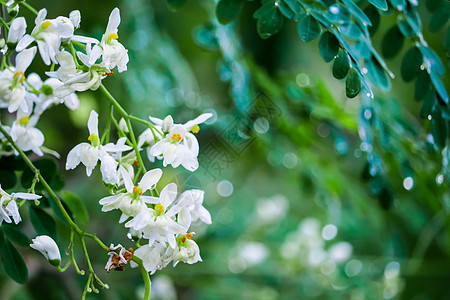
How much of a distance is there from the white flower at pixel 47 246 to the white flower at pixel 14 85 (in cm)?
13

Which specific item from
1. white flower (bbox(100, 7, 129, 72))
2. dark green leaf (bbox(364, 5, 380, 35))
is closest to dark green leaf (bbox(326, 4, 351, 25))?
dark green leaf (bbox(364, 5, 380, 35))

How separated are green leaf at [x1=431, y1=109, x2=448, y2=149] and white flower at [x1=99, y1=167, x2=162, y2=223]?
372 millimetres

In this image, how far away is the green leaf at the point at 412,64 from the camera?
0.69m

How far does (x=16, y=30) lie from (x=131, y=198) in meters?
Answer: 0.19

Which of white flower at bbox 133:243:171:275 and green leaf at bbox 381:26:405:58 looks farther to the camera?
green leaf at bbox 381:26:405:58

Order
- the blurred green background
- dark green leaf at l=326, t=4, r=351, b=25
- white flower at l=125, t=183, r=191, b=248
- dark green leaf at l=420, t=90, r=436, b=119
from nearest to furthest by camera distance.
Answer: white flower at l=125, t=183, r=191, b=248
dark green leaf at l=326, t=4, r=351, b=25
dark green leaf at l=420, t=90, r=436, b=119
the blurred green background

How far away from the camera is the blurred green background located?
3.23 feet

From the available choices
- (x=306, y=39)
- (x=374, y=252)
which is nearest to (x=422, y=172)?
(x=306, y=39)

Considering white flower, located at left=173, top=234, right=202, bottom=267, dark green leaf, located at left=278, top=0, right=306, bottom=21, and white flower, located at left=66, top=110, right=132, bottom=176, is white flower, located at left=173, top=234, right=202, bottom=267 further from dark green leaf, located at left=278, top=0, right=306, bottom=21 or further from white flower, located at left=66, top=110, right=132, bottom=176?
dark green leaf, located at left=278, top=0, right=306, bottom=21

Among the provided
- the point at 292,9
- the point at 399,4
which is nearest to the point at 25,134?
the point at 292,9

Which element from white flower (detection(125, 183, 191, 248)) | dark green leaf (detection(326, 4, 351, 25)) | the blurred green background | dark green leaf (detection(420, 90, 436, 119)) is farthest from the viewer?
the blurred green background

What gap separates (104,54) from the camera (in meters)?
0.48

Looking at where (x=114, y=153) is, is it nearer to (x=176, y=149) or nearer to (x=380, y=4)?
(x=176, y=149)

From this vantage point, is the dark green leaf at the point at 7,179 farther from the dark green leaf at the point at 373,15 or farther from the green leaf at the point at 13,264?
the dark green leaf at the point at 373,15
